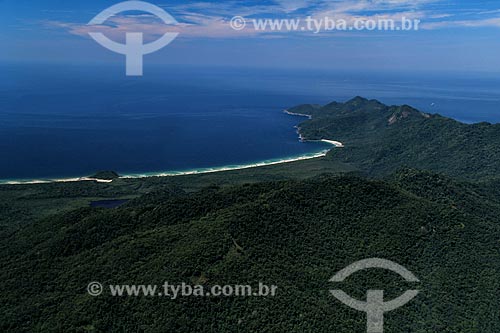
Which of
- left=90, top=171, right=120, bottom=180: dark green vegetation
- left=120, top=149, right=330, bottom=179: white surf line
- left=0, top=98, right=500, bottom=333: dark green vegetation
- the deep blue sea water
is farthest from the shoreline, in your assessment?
left=0, top=98, right=500, bottom=333: dark green vegetation

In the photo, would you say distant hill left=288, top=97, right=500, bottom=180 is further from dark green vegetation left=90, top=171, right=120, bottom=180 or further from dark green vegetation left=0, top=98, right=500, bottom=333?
dark green vegetation left=90, top=171, right=120, bottom=180

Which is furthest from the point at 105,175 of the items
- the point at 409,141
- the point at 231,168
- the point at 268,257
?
the point at 409,141

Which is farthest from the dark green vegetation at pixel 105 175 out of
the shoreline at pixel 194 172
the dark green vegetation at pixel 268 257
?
the dark green vegetation at pixel 268 257

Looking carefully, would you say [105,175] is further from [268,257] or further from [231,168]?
[268,257]

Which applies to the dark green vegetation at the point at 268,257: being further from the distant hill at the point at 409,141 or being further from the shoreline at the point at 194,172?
the distant hill at the point at 409,141

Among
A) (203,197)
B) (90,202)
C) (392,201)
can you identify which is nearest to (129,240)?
(203,197)
